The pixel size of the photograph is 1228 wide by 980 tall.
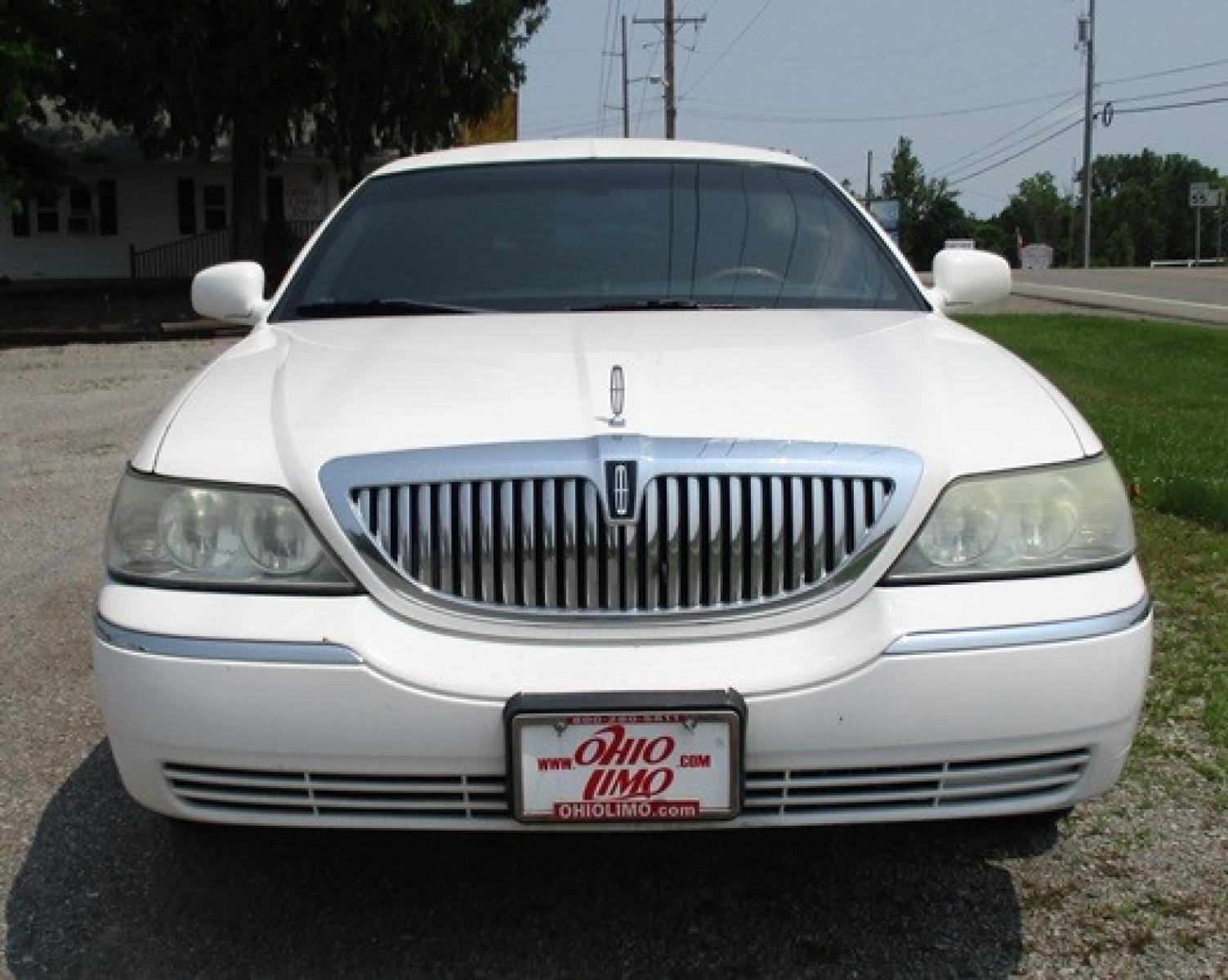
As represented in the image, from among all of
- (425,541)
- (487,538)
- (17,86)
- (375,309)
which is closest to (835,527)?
(487,538)

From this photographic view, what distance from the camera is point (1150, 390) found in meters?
10.5

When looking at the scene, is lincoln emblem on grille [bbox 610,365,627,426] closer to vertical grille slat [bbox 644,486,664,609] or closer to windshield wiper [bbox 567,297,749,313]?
vertical grille slat [bbox 644,486,664,609]

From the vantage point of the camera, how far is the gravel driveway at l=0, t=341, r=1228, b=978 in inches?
108

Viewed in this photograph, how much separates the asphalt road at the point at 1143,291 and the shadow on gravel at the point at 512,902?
16.5 metres

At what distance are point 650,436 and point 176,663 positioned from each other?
0.89 metres

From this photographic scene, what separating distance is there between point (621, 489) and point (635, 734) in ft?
1.35

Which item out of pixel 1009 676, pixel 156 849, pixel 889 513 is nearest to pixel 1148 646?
pixel 1009 676

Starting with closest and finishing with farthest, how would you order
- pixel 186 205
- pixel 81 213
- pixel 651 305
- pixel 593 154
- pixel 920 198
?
1. pixel 651 305
2. pixel 593 154
3. pixel 81 213
4. pixel 186 205
5. pixel 920 198

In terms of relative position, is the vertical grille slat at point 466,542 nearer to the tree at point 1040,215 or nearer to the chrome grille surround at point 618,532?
the chrome grille surround at point 618,532

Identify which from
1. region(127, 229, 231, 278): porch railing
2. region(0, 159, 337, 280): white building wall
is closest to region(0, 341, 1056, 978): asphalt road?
region(127, 229, 231, 278): porch railing

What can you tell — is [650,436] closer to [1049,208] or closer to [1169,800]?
[1169,800]

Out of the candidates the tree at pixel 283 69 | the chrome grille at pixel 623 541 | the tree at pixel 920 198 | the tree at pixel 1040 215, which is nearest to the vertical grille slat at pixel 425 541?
the chrome grille at pixel 623 541

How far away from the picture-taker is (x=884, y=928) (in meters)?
2.87

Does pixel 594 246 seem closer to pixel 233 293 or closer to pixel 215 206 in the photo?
pixel 233 293
